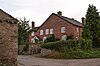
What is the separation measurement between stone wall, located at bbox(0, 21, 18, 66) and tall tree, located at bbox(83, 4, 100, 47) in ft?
105

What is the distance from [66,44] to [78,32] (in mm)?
25584

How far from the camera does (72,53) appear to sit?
35.6 meters

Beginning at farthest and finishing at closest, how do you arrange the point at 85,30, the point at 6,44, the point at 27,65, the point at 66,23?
the point at 66,23 → the point at 85,30 → the point at 27,65 → the point at 6,44

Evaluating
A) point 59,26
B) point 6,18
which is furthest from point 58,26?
point 6,18

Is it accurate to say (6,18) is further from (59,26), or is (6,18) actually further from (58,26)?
(58,26)

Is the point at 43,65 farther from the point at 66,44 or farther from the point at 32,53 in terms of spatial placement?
the point at 32,53

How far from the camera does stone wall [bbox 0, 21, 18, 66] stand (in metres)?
19.7

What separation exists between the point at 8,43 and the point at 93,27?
1368 inches

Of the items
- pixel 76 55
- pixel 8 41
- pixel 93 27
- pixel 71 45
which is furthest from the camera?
pixel 93 27

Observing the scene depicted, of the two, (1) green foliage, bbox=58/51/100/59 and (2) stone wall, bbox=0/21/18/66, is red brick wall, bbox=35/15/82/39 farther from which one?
(2) stone wall, bbox=0/21/18/66

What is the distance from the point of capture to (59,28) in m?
66.2

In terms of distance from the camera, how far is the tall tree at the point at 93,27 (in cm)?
5159

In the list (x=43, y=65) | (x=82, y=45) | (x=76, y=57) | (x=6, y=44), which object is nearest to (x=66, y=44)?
(x=82, y=45)

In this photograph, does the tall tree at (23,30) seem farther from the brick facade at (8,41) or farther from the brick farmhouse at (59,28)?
the brick facade at (8,41)
